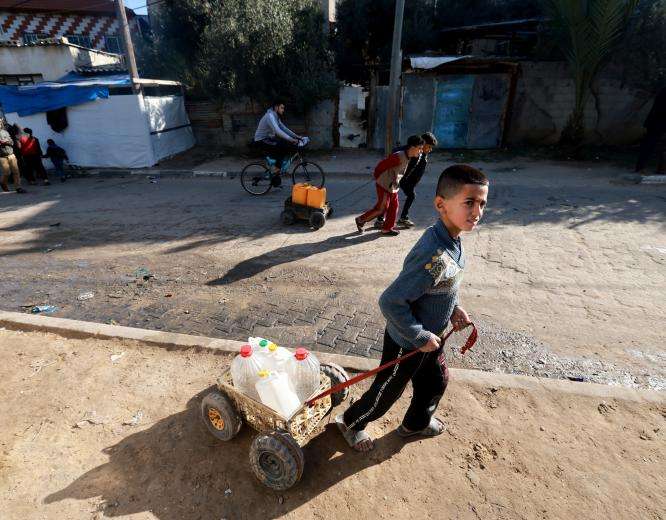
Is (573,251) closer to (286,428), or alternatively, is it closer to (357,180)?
(286,428)

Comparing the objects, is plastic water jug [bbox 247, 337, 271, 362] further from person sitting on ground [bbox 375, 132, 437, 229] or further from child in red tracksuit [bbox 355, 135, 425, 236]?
person sitting on ground [bbox 375, 132, 437, 229]

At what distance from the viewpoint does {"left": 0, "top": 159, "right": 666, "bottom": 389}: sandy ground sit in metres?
3.99

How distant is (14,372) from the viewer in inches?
141

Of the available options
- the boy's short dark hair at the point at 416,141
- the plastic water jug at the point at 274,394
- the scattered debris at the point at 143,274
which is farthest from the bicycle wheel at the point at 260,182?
the plastic water jug at the point at 274,394

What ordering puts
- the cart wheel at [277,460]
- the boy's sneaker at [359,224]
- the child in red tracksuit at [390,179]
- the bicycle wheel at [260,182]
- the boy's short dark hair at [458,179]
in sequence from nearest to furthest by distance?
the boy's short dark hair at [458,179] < the cart wheel at [277,460] < the child in red tracksuit at [390,179] < the boy's sneaker at [359,224] < the bicycle wheel at [260,182]

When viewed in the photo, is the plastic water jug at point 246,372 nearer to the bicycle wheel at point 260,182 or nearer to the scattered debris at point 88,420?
the scattered debris at point 88,420

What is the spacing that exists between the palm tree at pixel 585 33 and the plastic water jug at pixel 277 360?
12246 millimetres

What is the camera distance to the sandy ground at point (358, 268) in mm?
3986

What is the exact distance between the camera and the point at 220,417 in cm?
272

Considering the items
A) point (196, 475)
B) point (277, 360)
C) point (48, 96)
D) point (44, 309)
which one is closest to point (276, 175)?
point (44, 309)

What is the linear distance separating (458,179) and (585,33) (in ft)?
39.5

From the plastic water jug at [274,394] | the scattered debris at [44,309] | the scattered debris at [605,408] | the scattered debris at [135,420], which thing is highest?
the plastic water jug at [274,394]

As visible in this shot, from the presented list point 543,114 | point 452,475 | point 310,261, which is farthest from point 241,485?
point 543,114

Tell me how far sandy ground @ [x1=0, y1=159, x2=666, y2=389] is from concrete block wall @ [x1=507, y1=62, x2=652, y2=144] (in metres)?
5.05
